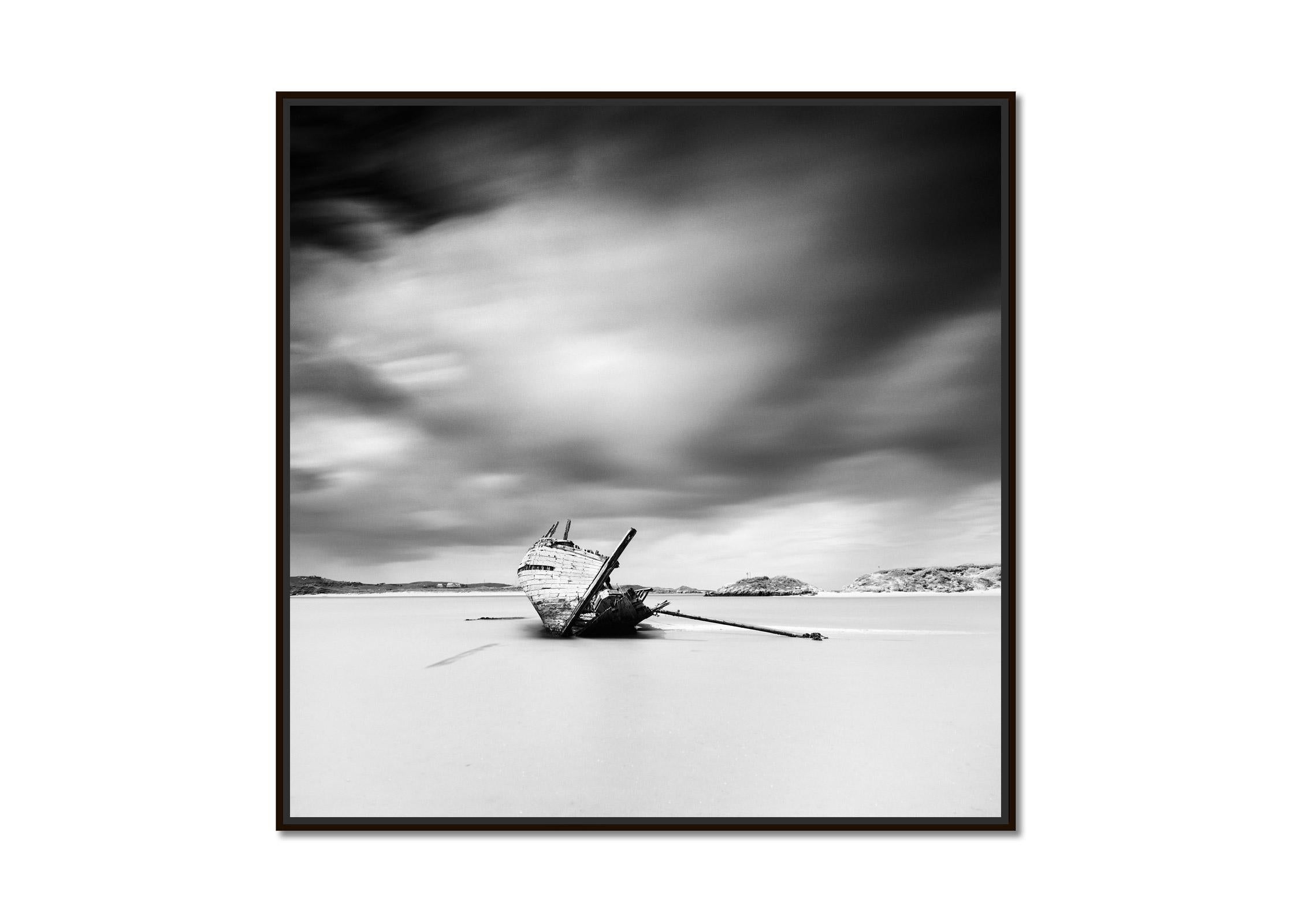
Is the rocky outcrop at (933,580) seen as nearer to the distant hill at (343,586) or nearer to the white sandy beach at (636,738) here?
the white sandy beach at (636,738)

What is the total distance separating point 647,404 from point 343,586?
2.13 meters

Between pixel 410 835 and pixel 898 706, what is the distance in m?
3.21

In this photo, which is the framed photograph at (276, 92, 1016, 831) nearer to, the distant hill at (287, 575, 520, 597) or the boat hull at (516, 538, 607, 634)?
the distant hill at (287, 575, 520, 597)

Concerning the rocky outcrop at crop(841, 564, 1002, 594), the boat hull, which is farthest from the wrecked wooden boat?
the rocky outcrop at crop(841, 564, 1002, 594)

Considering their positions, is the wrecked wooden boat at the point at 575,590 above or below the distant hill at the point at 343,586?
below

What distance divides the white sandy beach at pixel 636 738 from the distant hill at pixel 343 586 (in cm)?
7

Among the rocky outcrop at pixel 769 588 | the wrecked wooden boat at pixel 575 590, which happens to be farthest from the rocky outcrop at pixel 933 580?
the wrecked wooden boat at pixel 575 590

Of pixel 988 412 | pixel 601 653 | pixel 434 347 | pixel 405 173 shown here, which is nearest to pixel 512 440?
pixel 434 347

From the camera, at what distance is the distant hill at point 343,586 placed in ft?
9.23

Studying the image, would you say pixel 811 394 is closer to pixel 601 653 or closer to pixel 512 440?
pixel 512 440

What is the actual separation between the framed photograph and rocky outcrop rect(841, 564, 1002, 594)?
0.02 meters

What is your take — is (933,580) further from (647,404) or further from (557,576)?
(557,576)

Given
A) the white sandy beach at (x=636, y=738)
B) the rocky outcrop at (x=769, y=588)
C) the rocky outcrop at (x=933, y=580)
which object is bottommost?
the white sandy beach at (x=636, y=738)

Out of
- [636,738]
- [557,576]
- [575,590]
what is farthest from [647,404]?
[575,590]
